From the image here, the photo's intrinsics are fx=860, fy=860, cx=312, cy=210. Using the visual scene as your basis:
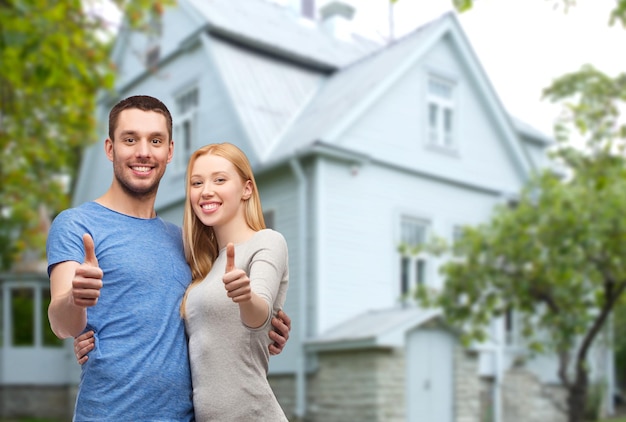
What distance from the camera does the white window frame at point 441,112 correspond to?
17.4 meters

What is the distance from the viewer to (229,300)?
2350 mm

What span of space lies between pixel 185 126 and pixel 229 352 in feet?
52.9

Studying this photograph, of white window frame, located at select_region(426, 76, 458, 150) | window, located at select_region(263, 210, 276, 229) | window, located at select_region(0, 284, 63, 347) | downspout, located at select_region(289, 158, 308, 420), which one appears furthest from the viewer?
window, located at select_region(0, 284, 63, 347)

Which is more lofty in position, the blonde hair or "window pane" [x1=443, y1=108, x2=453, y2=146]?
"window pane" [x1=443, y1=108, x2=453, y2=146]

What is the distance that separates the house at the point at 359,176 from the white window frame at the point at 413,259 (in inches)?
1.3

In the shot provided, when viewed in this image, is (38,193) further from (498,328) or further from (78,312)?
(78,312)

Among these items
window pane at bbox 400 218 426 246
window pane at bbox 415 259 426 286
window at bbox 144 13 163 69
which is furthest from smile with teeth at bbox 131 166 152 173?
window at bbox 144 13 163 69

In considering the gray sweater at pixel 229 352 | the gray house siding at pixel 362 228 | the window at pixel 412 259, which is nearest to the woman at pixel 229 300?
the gray sweater at pixel 229 352

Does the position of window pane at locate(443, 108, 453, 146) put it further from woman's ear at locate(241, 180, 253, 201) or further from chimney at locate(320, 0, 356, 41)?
woman's ear at locate(241, 180, 253, 201)

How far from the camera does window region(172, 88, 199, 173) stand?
696 inches

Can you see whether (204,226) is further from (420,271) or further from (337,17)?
(337,17)

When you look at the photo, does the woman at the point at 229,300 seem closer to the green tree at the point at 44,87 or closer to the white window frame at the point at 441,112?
the green tree at the point at 44,87

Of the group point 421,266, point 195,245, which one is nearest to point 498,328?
point 421,266

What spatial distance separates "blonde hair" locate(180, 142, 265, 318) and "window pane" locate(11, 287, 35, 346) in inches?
831
